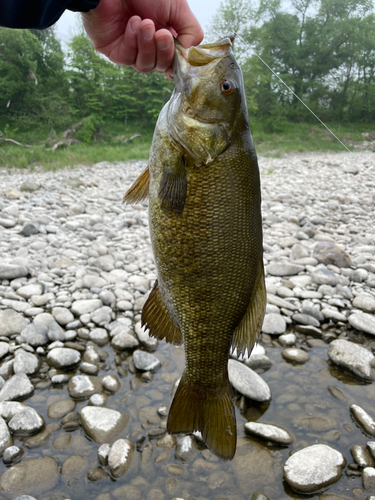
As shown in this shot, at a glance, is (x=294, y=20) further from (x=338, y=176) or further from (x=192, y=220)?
(x=192, y=220)

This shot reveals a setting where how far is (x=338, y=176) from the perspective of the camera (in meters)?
13.7

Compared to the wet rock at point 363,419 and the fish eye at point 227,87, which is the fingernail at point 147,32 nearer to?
the fish eye at point 227,87

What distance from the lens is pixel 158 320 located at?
1919 mm

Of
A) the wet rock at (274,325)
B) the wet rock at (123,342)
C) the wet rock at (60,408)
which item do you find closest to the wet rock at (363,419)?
the wet rock at (274,325)

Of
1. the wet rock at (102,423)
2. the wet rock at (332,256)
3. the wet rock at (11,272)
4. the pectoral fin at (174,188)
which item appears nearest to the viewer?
the pectoral fin at (174,188)

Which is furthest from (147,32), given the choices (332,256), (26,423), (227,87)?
(332,256)

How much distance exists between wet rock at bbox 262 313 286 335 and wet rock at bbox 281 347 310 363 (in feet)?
0.95

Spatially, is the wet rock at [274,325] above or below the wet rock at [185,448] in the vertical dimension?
above

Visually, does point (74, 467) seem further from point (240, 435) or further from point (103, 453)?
point (240, 435)

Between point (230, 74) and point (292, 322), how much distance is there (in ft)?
11.0

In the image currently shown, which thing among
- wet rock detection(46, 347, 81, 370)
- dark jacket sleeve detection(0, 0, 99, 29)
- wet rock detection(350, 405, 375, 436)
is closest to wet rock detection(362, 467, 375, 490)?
wet rock detection(350, 405, 375, 436)

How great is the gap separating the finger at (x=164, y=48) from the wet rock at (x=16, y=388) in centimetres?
284

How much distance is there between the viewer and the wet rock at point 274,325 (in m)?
4.23

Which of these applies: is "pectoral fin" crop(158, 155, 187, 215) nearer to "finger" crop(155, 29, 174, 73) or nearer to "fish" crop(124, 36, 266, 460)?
"fish" crop(124, 36, 266, 460)
